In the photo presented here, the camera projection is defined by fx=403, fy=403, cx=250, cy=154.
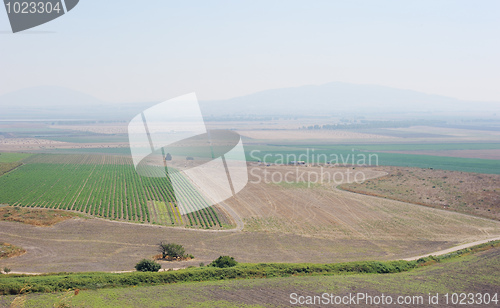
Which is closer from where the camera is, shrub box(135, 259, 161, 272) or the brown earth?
shrub box(135, 259, 161, 272)

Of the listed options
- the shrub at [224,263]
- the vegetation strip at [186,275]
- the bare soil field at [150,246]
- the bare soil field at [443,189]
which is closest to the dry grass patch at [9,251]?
the bare soil field at [150,246]

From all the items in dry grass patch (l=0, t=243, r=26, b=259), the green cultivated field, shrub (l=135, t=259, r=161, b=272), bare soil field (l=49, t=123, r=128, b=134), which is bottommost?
shrub (l=135, t=259, r=161, b=272)

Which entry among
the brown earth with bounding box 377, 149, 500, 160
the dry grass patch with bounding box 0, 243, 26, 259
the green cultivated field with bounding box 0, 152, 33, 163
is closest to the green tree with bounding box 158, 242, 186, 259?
the dry grass patch with bounding box 0, 243, 26, 259

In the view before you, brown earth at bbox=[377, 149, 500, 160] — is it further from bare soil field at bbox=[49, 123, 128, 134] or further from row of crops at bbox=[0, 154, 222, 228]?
bare soil field at bbox=[49, 123, 128, 134]

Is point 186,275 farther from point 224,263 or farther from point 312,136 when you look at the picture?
point 312,136

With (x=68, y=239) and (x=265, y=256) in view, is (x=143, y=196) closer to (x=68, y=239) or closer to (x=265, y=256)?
(x=68, y=239)
